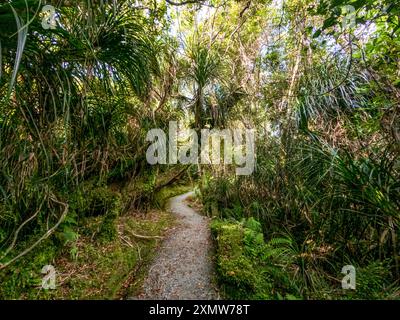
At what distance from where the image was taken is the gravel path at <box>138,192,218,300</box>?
A: 7.90 feet

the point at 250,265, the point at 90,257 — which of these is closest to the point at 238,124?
the point at 250,265

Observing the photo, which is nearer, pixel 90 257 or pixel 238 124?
pixel 90 257

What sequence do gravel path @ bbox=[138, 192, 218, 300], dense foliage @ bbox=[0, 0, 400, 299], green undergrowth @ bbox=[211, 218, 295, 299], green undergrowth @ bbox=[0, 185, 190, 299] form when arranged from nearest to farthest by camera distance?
1. dense foliage @ bbox=[0, 0, 400, 299]
2. green undergrowth @ bbox=[0, 185, 190, 299]
3. green undergrowth @ bbox=[211, 218, 295, 299]
4. gravel path @ bbox=[138, 192, 218, 300]

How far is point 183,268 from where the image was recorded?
2889mm

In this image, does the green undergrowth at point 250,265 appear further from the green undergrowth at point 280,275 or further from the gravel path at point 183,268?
the gravel path at point 183,268

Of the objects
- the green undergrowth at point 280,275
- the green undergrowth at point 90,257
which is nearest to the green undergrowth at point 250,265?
the green undergrowth at point 280,275

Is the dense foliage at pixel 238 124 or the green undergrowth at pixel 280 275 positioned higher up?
the dense foliage at pixel 238 124

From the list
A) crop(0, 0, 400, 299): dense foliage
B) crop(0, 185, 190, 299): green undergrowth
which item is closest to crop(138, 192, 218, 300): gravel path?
crop(0, 185, 190, 299): green undergrowth

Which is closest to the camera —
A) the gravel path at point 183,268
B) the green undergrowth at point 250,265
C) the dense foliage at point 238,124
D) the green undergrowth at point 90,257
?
the dense foliage at point 238,124

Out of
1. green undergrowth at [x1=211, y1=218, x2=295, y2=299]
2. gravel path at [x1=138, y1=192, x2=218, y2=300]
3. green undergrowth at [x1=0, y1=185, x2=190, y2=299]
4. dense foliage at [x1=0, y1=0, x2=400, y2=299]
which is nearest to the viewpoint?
dense foliage at [x1=0, y1=0, x2=400, y2=299]

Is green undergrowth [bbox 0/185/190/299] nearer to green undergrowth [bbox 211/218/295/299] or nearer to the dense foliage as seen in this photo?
the dense foliage

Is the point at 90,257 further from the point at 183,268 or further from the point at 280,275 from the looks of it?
the point at 280,275

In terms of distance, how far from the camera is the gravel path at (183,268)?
2.41 metres
